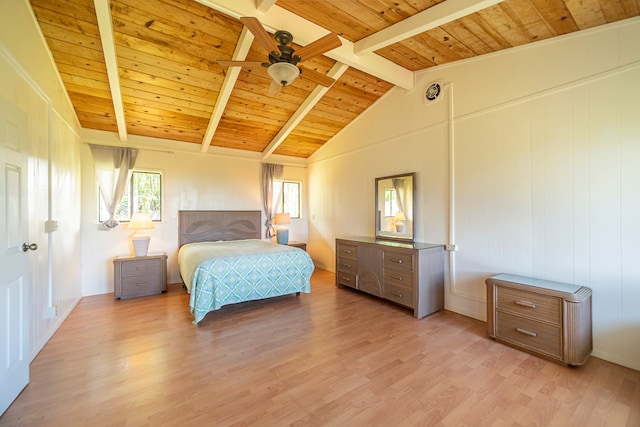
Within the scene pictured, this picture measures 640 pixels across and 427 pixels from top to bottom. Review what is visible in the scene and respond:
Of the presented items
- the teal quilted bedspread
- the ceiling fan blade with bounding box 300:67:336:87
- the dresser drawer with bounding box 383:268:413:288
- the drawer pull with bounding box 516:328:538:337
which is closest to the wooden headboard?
the teal quilted bedspread

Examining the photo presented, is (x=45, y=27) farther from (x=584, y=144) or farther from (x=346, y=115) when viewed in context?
(x=584, y=144)

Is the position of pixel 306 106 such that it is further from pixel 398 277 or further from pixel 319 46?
pixel 398 277

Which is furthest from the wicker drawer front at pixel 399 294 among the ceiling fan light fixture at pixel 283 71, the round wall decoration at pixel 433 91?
the ceiling fan light fixture at pixel 283 71

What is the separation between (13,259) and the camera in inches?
72.8

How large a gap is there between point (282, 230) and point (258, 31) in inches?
153

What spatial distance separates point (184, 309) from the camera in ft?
11.9

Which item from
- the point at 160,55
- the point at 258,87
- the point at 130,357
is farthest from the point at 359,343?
the point at 160,55

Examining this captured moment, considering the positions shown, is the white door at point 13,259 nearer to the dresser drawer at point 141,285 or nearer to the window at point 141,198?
the dresser drawer at point 141,285

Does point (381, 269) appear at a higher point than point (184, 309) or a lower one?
higher

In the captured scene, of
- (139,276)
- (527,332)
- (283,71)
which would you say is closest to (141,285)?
(139,276)

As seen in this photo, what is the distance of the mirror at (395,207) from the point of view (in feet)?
13.0

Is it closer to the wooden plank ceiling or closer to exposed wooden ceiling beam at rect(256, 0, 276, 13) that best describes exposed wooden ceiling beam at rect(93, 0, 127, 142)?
the wooden plank ceiling

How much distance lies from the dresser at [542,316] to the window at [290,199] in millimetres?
4377

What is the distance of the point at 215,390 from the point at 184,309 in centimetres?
194
